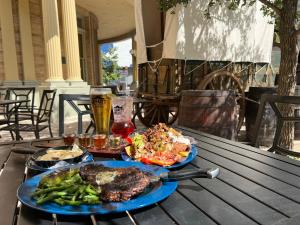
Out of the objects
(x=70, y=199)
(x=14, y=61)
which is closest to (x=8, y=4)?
(x=14, y=61)

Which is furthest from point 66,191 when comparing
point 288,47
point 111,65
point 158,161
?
point 111,65

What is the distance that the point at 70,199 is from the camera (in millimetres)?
697

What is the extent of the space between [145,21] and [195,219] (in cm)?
476

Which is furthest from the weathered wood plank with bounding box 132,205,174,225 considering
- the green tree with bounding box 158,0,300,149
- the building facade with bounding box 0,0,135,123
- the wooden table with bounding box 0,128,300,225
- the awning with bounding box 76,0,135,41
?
the awning with bounding box 76,0,135,41

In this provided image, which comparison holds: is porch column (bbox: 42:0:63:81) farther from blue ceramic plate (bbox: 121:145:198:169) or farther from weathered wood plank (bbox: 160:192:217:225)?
weathered wood plank (bbox: 160:192:217:225)

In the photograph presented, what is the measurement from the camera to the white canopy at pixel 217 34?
425cm

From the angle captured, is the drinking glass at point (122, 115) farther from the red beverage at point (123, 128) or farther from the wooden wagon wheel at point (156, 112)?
the wooden wagon wheel at point (156, 112)

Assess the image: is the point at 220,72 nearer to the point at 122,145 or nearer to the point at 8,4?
the point at 122,145

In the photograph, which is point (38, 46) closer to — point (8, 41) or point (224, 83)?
point (8, 41)

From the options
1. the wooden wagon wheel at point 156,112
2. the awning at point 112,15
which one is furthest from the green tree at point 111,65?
the wooden wagon wheel at point 156,112

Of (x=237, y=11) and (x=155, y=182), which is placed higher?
(x=237, y=11)

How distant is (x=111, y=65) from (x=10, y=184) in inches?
1324

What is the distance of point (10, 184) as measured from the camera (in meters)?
0.91

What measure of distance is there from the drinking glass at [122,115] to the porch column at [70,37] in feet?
21.5
